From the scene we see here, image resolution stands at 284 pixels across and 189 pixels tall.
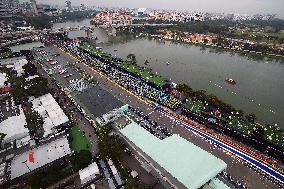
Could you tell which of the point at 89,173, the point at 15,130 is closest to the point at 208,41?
the point at 15,130

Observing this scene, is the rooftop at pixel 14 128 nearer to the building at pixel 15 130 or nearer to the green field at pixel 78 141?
the building at pixel 15 130

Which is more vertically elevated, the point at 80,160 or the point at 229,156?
the point at 229,156

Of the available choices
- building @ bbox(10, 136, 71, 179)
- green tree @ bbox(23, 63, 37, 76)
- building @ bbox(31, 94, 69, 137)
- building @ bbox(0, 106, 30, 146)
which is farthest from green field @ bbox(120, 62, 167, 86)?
building @ bbox(0, 106, 30, 146)

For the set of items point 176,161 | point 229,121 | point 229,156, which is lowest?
point 229,156

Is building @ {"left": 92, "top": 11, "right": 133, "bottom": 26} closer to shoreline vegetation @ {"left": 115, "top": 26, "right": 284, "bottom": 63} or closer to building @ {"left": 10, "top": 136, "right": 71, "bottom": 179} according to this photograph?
shoreline vegetation @ {"left": 115, "top": 26, "right": 284, "bottom": 63}

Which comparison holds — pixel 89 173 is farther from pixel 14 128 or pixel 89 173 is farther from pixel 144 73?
pixel 144 73

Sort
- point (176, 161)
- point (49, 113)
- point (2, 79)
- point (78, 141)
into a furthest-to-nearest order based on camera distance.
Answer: point (2, 79) → point (49, 113) → point (78, 141) → point (176, 161)
